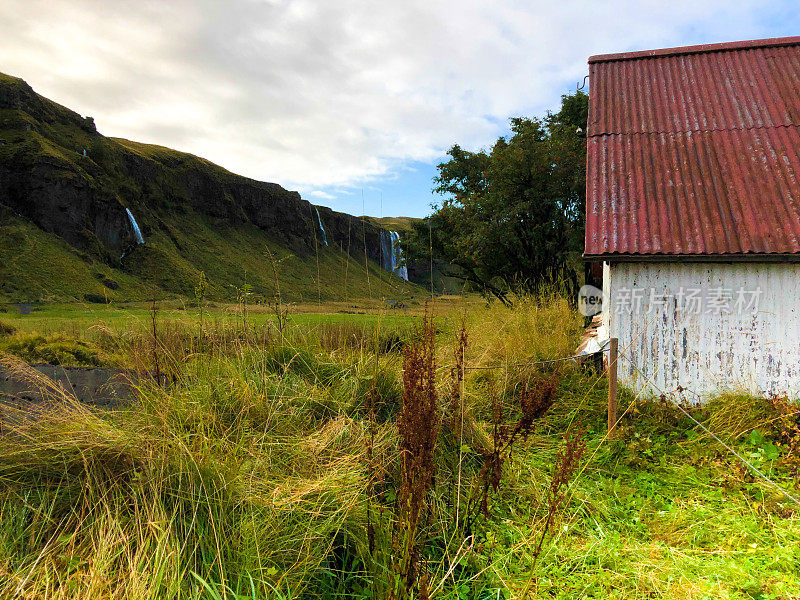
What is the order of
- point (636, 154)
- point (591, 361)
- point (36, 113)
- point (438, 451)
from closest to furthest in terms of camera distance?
point (438, 451)
point (591, 361)
point (636, 154)
point (36, 113)

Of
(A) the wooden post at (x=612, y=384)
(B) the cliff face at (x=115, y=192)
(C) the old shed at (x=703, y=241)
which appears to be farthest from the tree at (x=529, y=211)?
(B) the cliff face at (x=115, y=192)

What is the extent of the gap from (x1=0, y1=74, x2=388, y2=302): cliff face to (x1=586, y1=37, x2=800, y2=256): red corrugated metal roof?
2662cm

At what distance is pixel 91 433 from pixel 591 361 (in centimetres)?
590

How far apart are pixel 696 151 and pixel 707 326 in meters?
2.87

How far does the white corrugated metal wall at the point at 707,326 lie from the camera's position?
5793mm

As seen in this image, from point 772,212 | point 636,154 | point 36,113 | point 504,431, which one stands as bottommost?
point 504,431

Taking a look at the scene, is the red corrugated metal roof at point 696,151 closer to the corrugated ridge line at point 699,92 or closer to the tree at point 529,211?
the corrugated ridge line at point 699,92

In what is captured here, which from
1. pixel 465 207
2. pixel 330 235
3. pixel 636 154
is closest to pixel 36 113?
pixel 330 235

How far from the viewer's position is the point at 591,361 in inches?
259

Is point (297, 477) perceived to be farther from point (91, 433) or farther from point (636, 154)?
point (636, 154)

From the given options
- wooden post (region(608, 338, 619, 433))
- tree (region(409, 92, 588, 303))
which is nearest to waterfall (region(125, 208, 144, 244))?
tree (region(409, 92, 588, 303))

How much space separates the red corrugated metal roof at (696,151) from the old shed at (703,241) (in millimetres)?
22

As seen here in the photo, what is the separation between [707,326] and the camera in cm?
596

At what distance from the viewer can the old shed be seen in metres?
5.82
